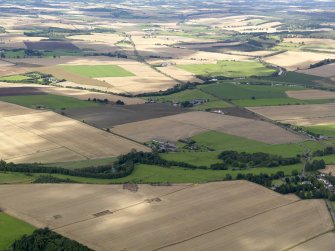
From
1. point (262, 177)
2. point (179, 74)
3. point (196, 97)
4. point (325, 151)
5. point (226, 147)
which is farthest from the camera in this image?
point (179, 74)

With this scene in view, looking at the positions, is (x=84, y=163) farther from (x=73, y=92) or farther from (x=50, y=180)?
(x=73, y=92)

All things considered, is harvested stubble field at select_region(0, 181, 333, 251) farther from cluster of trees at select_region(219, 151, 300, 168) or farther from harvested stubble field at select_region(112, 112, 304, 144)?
harvested stubble field at select_region(112, 112, 304, 144)

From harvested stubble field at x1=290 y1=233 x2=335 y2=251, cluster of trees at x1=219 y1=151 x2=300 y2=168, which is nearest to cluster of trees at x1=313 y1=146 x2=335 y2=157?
cluster of trees at x1=219 y1=151 x2=300 y2=168

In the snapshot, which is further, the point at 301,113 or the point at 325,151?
the point at 301,113

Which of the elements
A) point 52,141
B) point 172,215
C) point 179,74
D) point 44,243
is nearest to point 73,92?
point 179,74

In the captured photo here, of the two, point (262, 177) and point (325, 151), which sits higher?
point (262, 177)

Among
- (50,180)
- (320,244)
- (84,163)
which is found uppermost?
(320,244)

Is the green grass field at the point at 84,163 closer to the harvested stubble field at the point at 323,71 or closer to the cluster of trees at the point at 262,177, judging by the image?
the cluster of trees at the point at 262,177

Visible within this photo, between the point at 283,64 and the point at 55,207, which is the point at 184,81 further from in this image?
the point at 55,207

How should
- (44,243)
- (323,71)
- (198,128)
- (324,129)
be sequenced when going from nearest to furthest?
(44,243)
(198,128)
(324,129)
(323,71)
